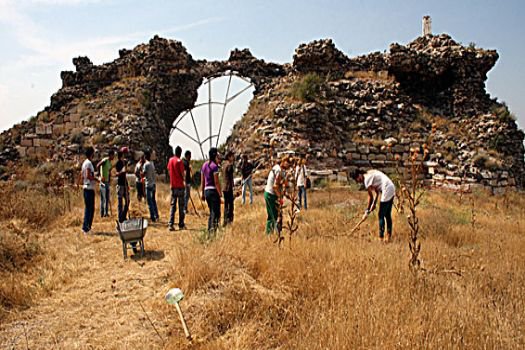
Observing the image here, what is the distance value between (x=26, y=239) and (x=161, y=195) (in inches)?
250

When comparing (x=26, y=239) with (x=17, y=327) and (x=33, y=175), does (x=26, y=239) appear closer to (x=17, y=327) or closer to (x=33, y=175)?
(x=17, y=327)

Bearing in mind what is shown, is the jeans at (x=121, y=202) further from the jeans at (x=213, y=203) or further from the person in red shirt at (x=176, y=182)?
the jeans at (x=213, y=203)

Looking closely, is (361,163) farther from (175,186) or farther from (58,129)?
(58,129)

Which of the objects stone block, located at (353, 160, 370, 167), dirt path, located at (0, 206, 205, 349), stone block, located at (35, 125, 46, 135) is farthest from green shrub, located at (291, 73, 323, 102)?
dirt path, located at (0, 206, 205, 349)

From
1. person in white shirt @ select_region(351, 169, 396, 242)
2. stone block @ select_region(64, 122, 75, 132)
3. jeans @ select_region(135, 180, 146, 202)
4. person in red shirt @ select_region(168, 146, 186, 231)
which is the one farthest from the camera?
stone block @ select_region(64, 122, 75, 132)

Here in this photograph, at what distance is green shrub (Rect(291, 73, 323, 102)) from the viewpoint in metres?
16.9

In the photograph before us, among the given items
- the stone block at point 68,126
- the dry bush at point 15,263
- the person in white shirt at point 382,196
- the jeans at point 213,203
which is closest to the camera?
the dry bush at point 15,263

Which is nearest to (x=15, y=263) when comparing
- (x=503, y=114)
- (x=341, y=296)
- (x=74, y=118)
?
(x=341, y=296)

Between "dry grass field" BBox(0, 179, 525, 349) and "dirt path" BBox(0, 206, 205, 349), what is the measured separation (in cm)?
2

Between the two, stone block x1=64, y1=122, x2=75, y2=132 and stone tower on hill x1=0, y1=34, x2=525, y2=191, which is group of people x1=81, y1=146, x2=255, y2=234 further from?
stone block x1=64, y1=122, x2=75, y2=132

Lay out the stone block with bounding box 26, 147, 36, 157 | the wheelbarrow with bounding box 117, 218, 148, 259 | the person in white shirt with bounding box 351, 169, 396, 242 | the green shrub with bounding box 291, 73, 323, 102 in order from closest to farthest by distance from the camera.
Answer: the wheelbarrow with bounding box 117, 218, 148, 259
the person in white shirt with bounding box 351, 169, 396, 242
the stone block with bounding box 26, 147, 36, 157
the green shrub with bounding box 291, 73, 323, 102

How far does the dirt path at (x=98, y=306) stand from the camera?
375 cm

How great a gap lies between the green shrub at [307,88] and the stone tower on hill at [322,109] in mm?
47

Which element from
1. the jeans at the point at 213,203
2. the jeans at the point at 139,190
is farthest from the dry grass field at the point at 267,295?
the jeans at the point at 139,190
